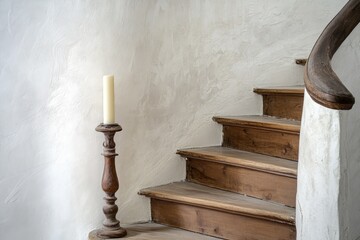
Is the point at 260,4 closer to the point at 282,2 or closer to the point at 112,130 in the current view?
the point at 282,2

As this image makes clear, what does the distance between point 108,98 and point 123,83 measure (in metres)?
0.26

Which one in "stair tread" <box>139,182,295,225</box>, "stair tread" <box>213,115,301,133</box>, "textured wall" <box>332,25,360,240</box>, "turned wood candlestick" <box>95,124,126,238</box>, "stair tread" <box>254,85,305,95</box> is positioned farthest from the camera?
"stair tread" <box>254,85,305,95</box>

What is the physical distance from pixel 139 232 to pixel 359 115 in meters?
1.15

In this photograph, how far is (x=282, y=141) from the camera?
2301 millimetres

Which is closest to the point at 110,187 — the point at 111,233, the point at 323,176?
the point at 111,233

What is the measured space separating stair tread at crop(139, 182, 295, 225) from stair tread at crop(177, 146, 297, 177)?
0.16m

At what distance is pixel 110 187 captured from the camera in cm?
206

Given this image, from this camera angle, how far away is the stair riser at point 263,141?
225 centimetres

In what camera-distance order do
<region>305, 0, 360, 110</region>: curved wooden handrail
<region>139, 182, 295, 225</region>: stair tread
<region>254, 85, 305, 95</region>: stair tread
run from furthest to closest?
1. <region>254, 85, 305, 95</region>: stair tread
2. <region>139, 182, 295, 225</region>: stair tread
3. <region>305, 0, 360, 110</region>: curved wooden handrail

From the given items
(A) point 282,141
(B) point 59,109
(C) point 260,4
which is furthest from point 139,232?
(C) point 260,4

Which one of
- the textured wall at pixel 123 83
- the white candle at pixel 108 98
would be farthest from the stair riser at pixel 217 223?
the white candle at pixel 108 98

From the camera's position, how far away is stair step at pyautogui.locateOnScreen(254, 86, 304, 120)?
2463 millimetres

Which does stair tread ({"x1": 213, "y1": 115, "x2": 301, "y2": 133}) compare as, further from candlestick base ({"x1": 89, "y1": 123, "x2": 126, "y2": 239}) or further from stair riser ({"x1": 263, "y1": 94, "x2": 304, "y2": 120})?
candlestick base ({"x1": 89, "y1": 123, "x2": 126, "y2": 239})

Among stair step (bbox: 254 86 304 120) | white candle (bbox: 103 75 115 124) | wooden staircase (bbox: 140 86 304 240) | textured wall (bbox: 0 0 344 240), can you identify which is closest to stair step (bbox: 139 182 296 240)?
wooden staircase (bbox: 140 86 304 240)
